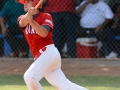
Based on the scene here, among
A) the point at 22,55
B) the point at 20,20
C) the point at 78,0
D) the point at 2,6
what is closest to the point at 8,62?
the point at 22,55

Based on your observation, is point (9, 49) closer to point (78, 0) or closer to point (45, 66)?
point (78, 0)

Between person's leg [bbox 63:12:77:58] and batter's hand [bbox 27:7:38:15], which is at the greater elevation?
batter's hand [bbox 27:7:38:15]

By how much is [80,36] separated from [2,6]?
193cm

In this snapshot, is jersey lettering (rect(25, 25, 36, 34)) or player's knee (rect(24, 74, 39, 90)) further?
jersey lettering (rect(25, 25, 36, 34))

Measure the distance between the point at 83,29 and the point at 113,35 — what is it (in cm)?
66

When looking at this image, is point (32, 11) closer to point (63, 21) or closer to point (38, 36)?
point (38, 36)

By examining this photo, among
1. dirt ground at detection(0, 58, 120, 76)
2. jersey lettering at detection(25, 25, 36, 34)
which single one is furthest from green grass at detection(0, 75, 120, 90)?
jersey lettering at detection(25, 25, 36, 34)

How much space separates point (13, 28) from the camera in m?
10.9

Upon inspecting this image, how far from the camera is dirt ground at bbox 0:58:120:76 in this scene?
9.73 metres

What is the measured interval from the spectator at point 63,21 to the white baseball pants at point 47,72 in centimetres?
451

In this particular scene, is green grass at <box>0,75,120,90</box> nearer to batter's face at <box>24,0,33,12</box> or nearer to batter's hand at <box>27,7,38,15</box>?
batter's face at <box>24,0,33,12</box>

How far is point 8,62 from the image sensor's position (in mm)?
10648

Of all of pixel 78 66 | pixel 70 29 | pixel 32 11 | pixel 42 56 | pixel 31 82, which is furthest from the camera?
pixel 70 29

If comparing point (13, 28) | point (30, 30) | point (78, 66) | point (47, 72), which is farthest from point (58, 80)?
point (13, 28)
